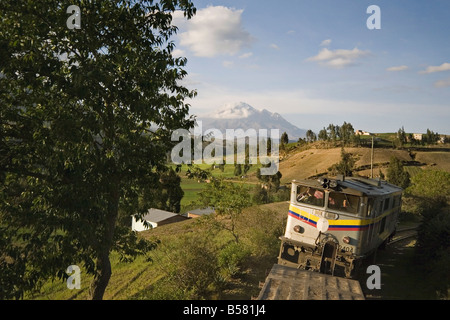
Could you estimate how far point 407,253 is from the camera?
19797 mm

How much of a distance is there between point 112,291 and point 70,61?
→ 1633 centimetres

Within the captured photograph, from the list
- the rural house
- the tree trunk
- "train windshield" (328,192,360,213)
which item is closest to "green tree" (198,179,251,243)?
"train windshield" (328,192,360,213)

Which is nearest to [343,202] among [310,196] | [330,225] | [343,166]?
[330,225]

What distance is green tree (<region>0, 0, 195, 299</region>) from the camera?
7.30 metres

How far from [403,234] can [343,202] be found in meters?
16.2

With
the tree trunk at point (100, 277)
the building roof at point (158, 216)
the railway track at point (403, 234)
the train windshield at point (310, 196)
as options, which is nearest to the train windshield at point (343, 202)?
the train windshield at point (310, 196)

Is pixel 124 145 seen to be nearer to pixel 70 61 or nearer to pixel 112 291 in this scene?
pixel 70 61

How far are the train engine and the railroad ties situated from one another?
6.16ft

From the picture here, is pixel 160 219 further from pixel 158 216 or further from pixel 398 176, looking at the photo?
pixel 398 176

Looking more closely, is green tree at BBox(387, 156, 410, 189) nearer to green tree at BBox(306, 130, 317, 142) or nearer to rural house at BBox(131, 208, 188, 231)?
rural house at BBox(131, 208, 188, 231)

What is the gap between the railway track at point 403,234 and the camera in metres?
23.2

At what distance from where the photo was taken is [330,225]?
1298 centimetres
